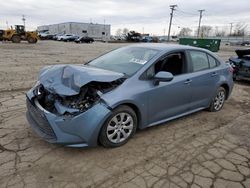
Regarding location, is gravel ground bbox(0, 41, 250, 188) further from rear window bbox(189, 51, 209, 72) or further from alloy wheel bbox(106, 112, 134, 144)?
rear window bbox(189, 51, 209, 72)

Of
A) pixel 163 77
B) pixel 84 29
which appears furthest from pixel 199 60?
pixel 84 29

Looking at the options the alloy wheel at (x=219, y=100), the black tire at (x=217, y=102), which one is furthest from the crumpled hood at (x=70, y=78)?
the alloy wheel at (x=219, y=100)

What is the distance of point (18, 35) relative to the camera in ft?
106

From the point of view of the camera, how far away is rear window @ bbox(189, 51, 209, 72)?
4606 mm

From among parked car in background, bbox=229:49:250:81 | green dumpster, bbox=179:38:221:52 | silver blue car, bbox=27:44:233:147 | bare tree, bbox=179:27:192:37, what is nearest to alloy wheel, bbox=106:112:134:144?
silver blue car, bbox=27:44:233:147

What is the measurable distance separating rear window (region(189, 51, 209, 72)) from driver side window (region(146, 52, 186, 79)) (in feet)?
0.94

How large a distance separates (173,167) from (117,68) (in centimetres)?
179

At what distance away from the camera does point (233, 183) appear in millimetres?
2898

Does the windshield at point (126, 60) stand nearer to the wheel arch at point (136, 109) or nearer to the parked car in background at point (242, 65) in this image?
the wheel arch at point (136, 109)

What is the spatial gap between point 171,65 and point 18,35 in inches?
1285

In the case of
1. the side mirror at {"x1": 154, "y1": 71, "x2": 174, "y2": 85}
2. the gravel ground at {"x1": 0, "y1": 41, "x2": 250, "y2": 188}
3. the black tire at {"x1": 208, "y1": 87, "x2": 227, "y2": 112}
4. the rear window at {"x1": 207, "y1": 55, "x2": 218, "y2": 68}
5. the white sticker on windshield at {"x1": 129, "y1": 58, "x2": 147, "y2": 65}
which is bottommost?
the gravel ground at {"x1": 0, "y1": 41, "x2": 250, "y2": 188}

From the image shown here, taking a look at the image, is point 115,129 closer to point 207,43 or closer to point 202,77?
point 202,77

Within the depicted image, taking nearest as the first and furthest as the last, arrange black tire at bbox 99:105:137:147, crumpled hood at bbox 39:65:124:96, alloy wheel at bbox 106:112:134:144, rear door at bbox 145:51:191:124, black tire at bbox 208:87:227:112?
1. crumpled hood at bbox 39:65:124:96
2. black tire at bbox 99:105:137:147
3. alloy wheel at bbox 106:112:134:144
4. rear door at bbox 145:51:191:124
5. black tire at bbox 208:87:227:112

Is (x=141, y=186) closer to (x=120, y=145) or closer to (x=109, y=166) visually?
(x=109, y=166)
